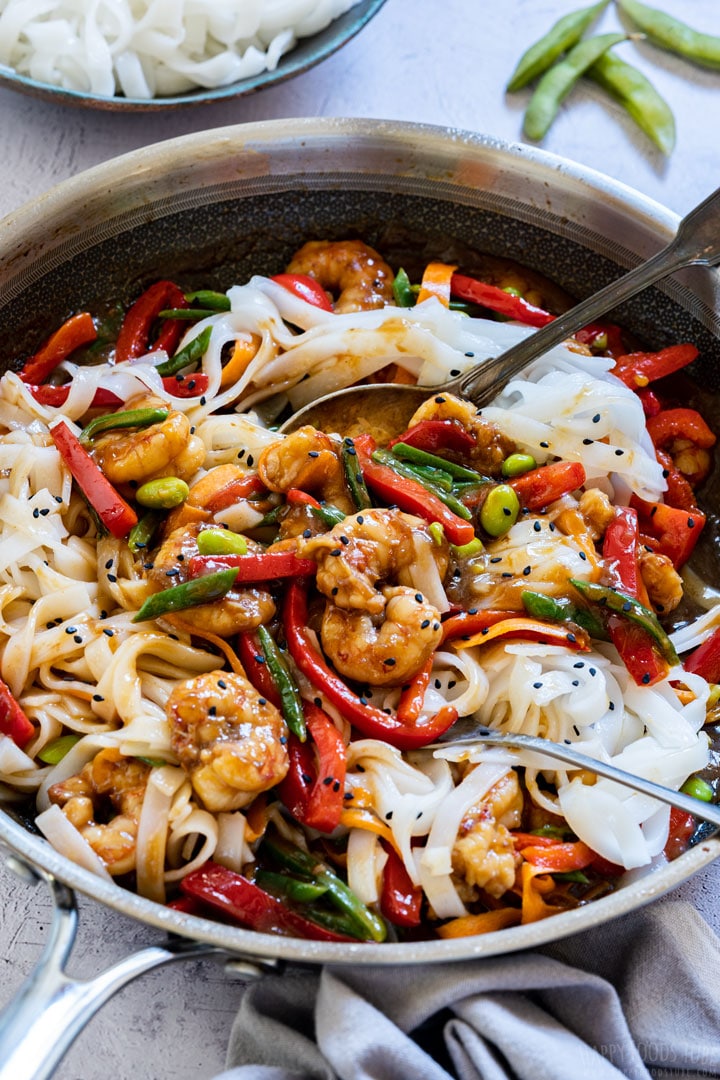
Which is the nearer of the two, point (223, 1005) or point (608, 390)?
point (223, 1005)

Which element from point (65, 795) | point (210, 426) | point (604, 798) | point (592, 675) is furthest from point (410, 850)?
point (210, 426)

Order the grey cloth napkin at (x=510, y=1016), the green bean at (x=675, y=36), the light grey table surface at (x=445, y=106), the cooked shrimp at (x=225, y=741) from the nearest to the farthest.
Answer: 1. the grey cloth napkin at (x=510, y=1016)
2. the cooked shrimp at (x=225, y=741)
3. the light grey table surface at (x=445, y=106)
4. the green bean at (x=675, y=36)

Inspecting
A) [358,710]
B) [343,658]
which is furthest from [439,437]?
[358,710]

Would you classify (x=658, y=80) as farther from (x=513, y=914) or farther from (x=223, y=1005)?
(x=223, y=1005)

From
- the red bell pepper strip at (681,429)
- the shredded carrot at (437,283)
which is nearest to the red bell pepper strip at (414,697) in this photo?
the red bell pepper strip at (681,429)

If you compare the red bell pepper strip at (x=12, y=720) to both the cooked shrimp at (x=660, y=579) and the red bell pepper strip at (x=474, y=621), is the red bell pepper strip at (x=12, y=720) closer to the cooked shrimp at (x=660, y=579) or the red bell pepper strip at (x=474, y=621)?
the red bell pepper strip at (x=474, y=621)

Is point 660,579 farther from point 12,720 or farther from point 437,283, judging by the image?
point 12,720
